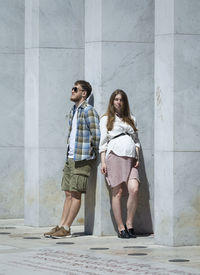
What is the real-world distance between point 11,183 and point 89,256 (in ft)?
19.3

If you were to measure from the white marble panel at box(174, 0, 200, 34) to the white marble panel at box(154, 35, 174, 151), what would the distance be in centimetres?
19

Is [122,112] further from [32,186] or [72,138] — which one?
[32,186]

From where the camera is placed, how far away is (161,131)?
37.2ft

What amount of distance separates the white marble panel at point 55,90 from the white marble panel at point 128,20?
184 cm

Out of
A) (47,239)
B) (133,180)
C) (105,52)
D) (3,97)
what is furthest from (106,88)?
(3,97)

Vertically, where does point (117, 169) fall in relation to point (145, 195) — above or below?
above

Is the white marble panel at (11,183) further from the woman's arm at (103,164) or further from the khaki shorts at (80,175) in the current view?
the woman's arm at (103,164)

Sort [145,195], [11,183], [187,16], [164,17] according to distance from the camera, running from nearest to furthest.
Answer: [187,16]
[164,17]
[145,195]
[11,183]

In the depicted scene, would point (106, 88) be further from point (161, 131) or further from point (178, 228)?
point (178, 228)

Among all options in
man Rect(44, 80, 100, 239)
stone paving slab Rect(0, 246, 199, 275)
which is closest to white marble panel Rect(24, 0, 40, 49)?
man Rect(44, 80, 100, 239)

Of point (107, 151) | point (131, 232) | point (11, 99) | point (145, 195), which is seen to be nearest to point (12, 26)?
point (11, 99)

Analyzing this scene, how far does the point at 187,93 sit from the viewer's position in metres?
11.2

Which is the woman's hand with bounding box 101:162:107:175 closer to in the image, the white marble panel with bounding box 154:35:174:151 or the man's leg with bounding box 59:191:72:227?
the man's leg with bounding box 59:191:72:227

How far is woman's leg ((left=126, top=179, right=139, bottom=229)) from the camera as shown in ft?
40.4
